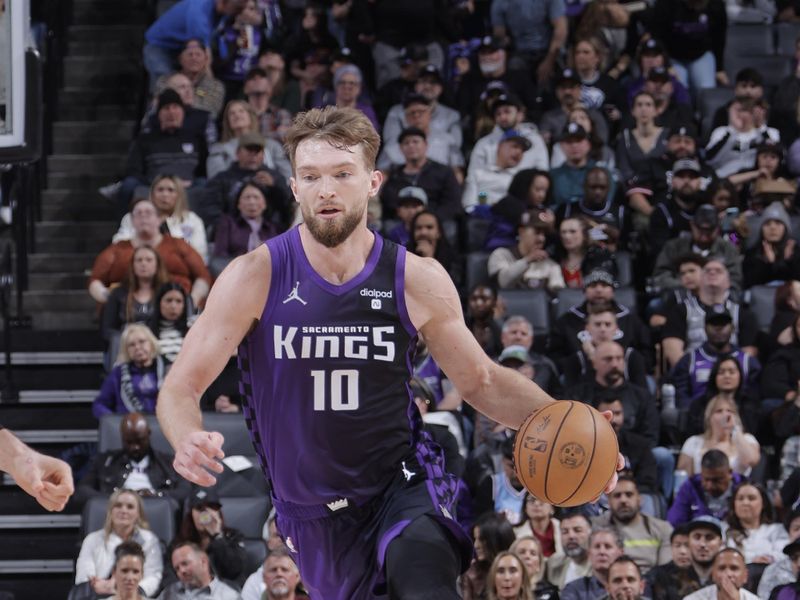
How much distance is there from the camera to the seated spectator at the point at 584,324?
12.1 meters

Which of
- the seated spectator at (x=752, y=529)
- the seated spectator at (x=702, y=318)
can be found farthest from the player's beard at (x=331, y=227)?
the seated spectator at (x=702, y=318)

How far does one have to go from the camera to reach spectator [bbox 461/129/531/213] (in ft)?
44.9

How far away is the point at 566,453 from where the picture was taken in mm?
5789

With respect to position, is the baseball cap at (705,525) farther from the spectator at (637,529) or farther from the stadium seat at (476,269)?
the stadium seat at (476,269)

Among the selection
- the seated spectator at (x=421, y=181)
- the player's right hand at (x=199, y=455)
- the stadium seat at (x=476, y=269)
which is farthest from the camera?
the seated spectator at (x=421, y=181)

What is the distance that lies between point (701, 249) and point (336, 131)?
7.76 meters

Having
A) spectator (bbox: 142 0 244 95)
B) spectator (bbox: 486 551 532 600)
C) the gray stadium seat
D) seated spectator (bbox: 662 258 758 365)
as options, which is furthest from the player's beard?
spectator (bbox: 142 0 244 95)

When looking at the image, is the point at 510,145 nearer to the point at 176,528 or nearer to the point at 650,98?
the point at 650,98

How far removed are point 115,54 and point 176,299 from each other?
4.86m

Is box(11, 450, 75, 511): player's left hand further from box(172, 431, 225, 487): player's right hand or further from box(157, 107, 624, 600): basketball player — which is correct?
box(157, 107, 624, 600): basketball player

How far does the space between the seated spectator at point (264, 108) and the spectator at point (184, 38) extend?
439mm

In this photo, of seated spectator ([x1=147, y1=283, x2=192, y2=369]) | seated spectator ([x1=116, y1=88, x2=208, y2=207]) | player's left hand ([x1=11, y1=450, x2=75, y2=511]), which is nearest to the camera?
player's left hand ([x1=11, y1=450, x2=75, y2=511])

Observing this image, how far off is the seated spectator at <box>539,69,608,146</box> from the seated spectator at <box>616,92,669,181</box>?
0.21 metres

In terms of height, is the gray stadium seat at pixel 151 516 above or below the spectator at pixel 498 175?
below
